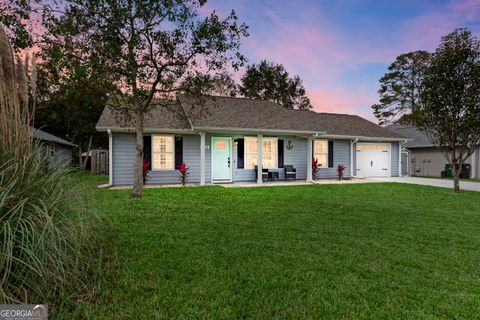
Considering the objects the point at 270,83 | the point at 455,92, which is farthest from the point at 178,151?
the point at 270,83

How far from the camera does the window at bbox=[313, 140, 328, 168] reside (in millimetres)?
A: 14062

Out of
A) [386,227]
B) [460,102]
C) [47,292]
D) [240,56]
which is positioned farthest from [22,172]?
[460,102]

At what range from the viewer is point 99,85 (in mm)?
7430

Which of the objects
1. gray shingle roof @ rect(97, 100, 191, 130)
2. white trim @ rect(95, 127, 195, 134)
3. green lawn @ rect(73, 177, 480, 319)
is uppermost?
gray shingle roof @ rect(97, 100, 191, 130)

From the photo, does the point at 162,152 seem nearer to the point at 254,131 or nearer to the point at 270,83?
the point at 254,131

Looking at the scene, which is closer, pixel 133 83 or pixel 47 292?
pixel 47 292

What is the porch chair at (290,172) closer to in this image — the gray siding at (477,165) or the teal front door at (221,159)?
the teal front door at (221,159)

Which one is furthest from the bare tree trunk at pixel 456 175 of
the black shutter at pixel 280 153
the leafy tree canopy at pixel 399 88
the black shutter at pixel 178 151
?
the leafy tree canopy at pixel 399 88

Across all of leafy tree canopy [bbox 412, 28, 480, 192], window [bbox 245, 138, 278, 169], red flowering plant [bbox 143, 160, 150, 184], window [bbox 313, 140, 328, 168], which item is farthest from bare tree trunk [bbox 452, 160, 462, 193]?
red flowering plant [bbox 143, 160, 150, 184]

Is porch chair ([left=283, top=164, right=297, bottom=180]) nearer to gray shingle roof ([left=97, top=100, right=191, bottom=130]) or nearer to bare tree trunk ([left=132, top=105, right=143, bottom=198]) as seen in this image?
gray shingle roof ([left=97, top=100, right=191, bottom=130])

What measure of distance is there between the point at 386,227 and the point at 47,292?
16.3 ft

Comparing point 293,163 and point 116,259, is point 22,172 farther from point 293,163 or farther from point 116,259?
point 293,163

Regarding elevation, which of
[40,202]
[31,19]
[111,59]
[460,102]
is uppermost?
[31,19]

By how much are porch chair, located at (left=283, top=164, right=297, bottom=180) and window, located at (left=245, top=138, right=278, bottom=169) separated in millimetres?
560
